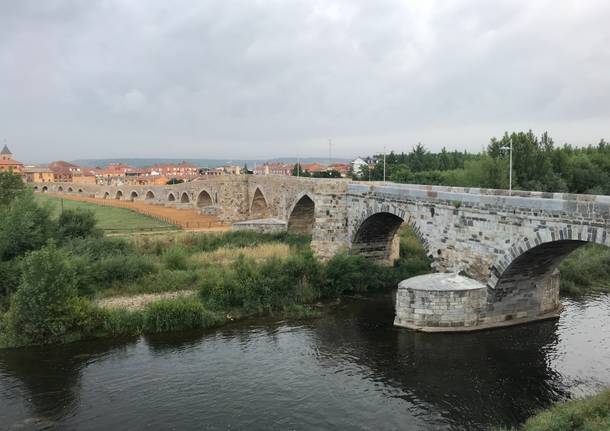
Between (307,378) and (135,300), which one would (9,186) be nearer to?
(135,300)

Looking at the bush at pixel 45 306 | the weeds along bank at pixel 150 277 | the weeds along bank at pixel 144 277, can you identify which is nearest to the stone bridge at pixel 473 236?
the weeds along bank at pixel 150 277

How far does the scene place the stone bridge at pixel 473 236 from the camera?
15.5m

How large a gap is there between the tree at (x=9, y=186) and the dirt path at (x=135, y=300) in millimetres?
22503

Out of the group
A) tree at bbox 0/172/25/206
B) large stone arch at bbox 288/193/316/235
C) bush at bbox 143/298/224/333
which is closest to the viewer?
bush at bbox 143/298/224/333

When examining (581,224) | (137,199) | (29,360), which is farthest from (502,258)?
(137,199)

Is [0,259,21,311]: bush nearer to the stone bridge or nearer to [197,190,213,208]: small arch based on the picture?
the stone bridge

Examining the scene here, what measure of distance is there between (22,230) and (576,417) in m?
25.6

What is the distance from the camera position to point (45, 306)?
18438 mm

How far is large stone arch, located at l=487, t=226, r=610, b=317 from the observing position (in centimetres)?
1514

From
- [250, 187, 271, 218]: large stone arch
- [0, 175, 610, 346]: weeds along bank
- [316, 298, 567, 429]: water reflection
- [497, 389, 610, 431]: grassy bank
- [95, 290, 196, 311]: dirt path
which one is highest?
[250, 187, 271, 218]: large stone arch

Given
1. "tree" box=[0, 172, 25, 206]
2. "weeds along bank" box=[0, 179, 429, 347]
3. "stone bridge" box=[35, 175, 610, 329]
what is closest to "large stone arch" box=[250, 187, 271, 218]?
"weeds along bank" box=[0, 179, 429, 347]

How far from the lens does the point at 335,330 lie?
20219 millimetres

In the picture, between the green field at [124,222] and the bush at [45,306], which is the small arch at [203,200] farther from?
the bush at [45,306]

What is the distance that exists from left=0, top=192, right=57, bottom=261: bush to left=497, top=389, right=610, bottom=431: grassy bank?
946 inches
